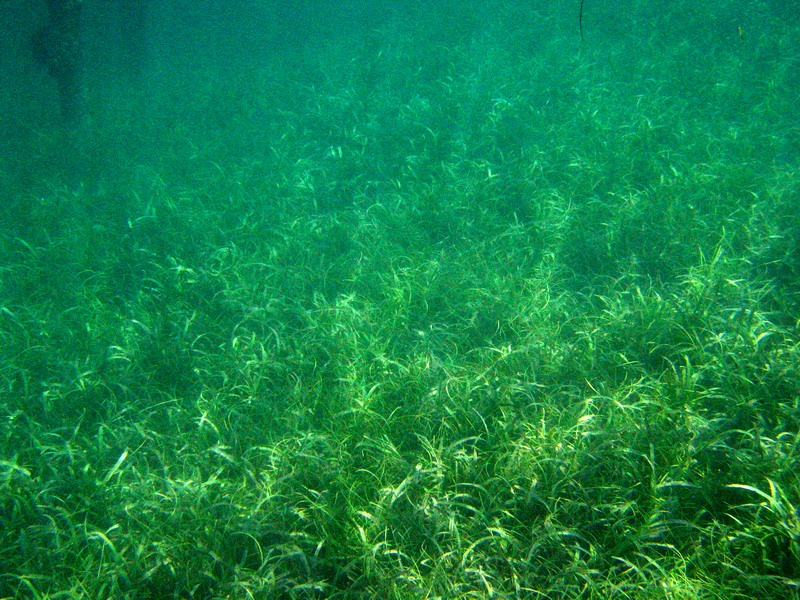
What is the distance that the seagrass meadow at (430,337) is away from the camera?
2.35m

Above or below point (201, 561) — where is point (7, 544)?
below

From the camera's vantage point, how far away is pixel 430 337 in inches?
157

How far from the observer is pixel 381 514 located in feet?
8.16

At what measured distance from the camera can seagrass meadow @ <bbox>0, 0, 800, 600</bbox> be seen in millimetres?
2352

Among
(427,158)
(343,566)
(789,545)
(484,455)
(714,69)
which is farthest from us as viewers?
(714,69)

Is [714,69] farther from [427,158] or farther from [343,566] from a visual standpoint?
[343,566]

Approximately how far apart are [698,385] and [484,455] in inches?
57.9

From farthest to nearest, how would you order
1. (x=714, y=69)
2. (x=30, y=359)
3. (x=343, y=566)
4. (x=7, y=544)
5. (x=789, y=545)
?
1. (x=714, y=69)
2. (x=30, y=359)
3. (x=7, y=544)
4. (x=343, y=566)
5. (x=789, y=545)

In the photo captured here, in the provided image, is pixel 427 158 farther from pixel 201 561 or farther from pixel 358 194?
pixel 201 561

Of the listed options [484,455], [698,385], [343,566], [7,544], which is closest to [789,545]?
[698,385]

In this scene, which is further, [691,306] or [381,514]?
[691,306]

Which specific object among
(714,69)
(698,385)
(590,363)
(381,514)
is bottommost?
(381,514)

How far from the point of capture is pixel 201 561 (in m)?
2.37

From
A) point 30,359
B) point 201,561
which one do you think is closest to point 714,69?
point 201,561
